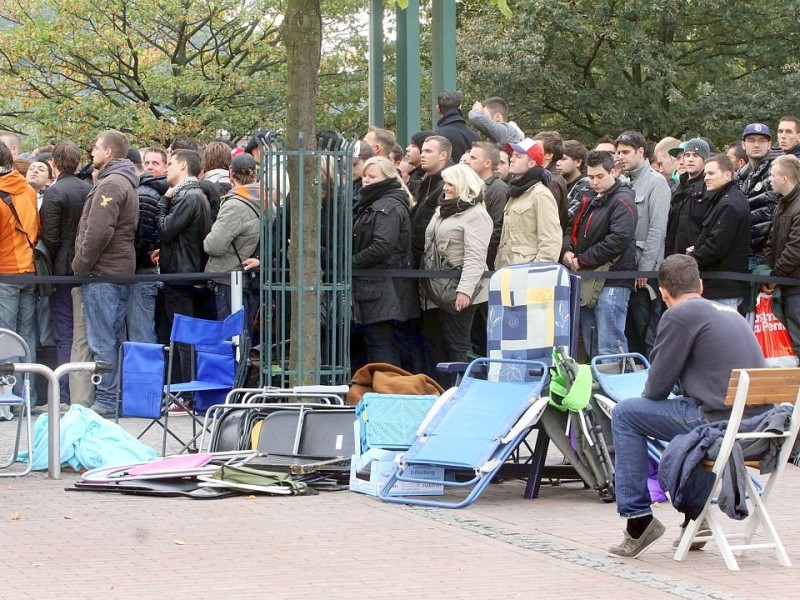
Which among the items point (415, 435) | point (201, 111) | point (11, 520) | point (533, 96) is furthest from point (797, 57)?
point (11, 520)

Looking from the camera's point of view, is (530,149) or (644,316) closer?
(530,149)

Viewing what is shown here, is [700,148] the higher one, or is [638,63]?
[638,63]

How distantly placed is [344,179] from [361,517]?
3518 millimetres

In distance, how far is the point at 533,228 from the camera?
1157cm

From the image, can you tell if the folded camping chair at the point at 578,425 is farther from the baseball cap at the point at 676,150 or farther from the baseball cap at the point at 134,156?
the baseball cap at the point at 134,156

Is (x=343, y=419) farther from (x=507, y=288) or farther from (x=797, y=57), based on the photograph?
(x=797, y=57)

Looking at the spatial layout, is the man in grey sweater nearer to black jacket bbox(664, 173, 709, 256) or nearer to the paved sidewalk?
black jacket bbox(664, 173, 709, 256)

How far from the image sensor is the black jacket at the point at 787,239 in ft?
38.1

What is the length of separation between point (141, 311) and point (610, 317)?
4.06 m

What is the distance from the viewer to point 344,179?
1088cm

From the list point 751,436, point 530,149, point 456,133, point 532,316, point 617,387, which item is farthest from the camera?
point 456,133

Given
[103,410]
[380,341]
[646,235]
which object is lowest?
[103,410]

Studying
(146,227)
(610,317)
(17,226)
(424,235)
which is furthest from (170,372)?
(610,317)

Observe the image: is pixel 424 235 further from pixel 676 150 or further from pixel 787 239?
pixel 676 150
